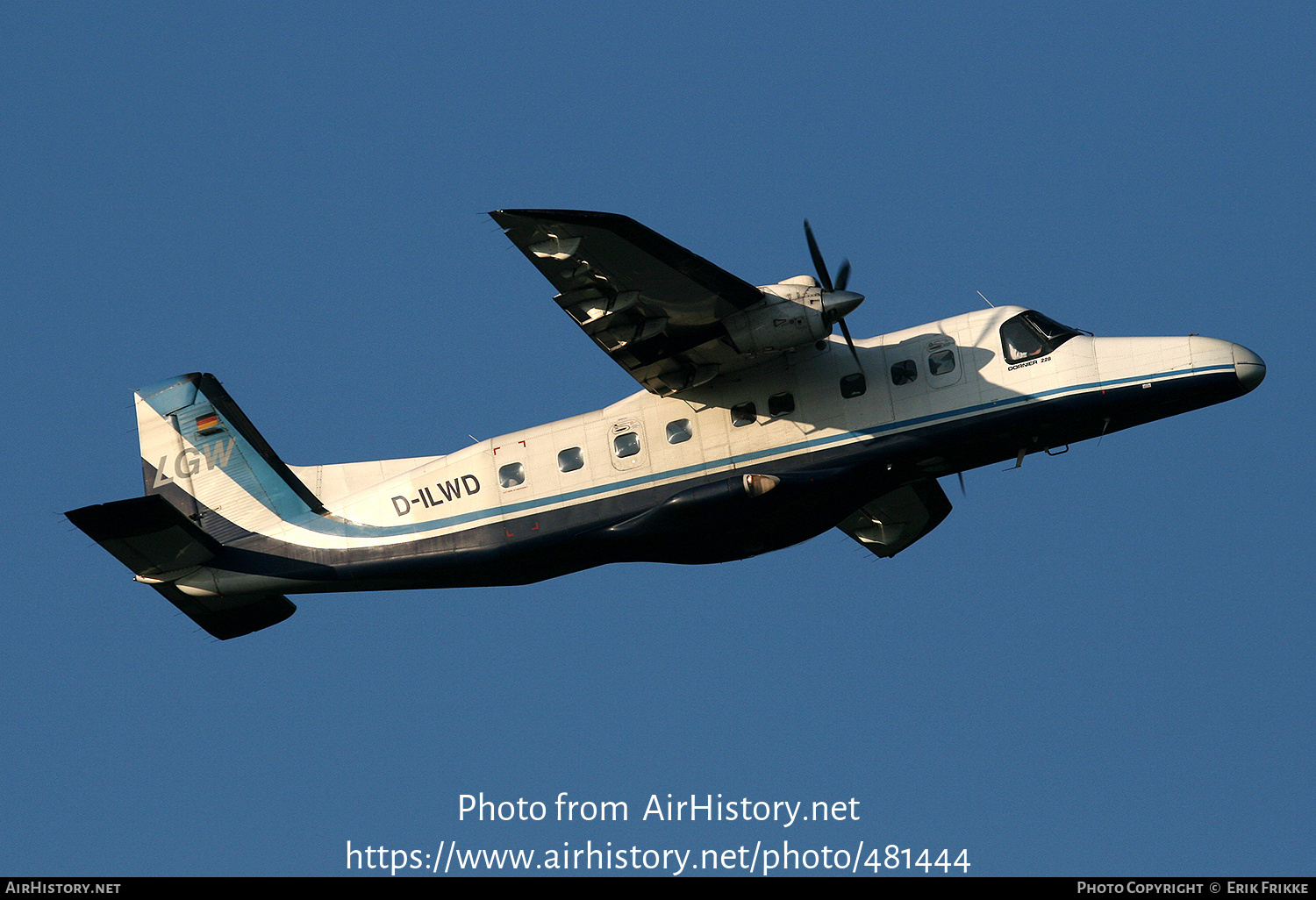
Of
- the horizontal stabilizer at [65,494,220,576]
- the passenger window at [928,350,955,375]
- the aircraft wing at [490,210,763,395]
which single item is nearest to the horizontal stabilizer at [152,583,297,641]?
the horizontal stabilizer at [65,494,220,576]

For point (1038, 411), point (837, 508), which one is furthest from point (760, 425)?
point (1038, 411)

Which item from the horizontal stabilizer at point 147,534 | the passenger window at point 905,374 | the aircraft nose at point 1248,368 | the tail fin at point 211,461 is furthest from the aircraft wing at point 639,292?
the horizontal stabilizer at point 147,534

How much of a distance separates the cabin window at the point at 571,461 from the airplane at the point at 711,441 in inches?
0.8

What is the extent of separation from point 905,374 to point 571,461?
17.8 feet

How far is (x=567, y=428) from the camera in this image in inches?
909

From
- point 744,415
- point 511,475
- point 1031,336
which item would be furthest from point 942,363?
point 511,475

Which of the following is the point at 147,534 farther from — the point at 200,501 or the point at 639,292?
the point at 639,292

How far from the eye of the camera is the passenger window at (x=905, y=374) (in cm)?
2214

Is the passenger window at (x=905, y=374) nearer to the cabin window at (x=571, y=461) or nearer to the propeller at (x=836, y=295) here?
the propeller at (x=836, y=295)

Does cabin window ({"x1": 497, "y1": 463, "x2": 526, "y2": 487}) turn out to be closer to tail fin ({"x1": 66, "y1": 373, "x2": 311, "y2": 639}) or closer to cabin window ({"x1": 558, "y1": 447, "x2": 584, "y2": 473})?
cabin window ({"x1": 558, "y1": 447, "x2": 584, "y2": 473})

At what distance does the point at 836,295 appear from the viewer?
21031 millimetres
